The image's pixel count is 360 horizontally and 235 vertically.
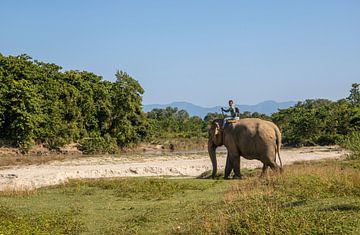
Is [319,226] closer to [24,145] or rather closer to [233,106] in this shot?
[233,106]

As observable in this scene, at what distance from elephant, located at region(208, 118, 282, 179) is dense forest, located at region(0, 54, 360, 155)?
24.6 metres

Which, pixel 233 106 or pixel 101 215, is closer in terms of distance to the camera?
pixel 101 215

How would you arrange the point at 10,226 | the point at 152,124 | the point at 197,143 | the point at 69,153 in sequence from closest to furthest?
the point at 10,226
the point at 69,153
the point at 152,124
the point at 197,143

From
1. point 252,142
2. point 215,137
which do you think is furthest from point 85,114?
point 252,142

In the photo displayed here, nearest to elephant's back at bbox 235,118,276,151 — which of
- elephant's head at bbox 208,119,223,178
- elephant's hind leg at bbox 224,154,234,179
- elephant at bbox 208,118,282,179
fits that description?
elephant at bbox 208,118,282,179

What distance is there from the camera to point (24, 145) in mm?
48312

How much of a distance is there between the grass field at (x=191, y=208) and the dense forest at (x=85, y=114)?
28244 millimetres

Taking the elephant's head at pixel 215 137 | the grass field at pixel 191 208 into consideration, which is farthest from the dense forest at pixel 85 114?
the grass field at pixel 191 208

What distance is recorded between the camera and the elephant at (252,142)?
23.9 m

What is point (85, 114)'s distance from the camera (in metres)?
57.1

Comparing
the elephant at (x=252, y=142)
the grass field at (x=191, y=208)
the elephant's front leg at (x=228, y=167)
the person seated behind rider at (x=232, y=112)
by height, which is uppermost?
the person seated behind rider at (x=232, y=112)

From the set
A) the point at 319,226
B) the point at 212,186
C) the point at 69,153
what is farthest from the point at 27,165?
the point at 319,226

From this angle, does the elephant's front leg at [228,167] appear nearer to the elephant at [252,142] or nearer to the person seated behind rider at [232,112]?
the elephant at [252,142]

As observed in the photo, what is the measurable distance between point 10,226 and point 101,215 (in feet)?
10.3
